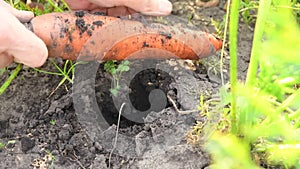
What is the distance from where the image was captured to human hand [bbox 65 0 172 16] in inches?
65.6

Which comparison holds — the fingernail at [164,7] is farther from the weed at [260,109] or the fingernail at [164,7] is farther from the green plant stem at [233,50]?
the green plant stem at [233,50]

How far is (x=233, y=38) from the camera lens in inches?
48.2


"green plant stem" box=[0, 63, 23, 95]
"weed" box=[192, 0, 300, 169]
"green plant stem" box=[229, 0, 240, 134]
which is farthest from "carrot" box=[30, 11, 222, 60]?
"green plant stem" box=[229, 0, 240, 134]

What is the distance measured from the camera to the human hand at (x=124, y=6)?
5.46 feet

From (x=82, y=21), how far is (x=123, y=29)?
5.5 inches

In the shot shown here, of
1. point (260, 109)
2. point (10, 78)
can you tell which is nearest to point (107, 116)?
point (10, 78)

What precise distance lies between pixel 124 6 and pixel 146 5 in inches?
4.3

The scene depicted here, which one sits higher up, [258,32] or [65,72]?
[258,32]

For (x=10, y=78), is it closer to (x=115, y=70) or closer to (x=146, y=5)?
A: (x=115, y=70)

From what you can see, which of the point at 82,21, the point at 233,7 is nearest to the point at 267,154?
the point at 233,7

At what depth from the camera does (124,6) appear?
1.74 meters

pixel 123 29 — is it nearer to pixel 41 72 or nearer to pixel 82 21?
pixel 82 21

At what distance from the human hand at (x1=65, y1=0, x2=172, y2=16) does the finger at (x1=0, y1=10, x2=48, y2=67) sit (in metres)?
0.34

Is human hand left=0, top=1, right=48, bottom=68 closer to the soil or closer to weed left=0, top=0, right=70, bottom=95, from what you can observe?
weed left=0, top=0, right=70, bottom=95
